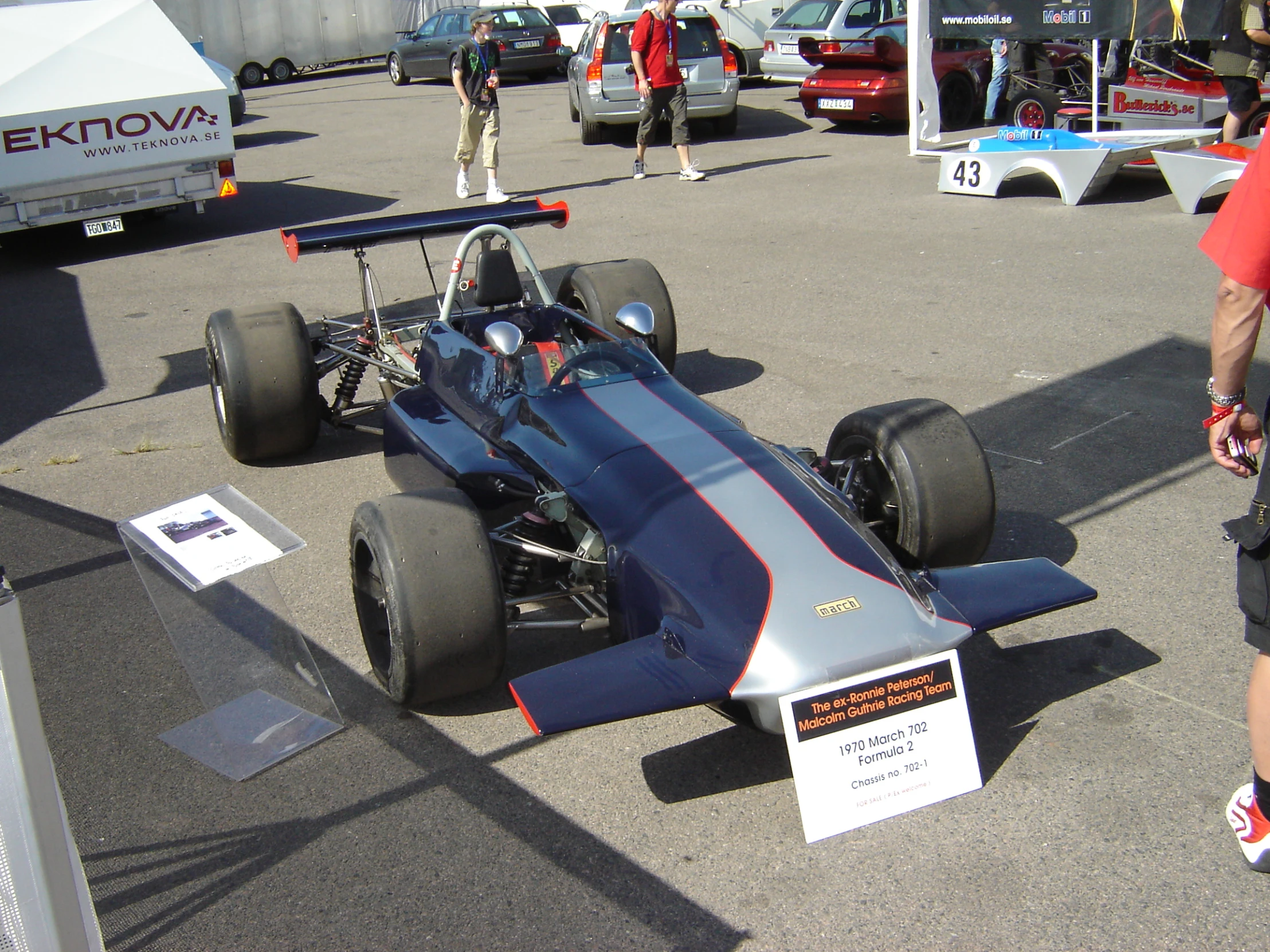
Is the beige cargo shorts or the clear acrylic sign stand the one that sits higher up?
the beige cargo shorts

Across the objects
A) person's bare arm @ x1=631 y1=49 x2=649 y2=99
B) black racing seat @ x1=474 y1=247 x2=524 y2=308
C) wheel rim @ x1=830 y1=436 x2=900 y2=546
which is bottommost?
wheel rim @ x1=830 y1=436 x2=900 y2=546

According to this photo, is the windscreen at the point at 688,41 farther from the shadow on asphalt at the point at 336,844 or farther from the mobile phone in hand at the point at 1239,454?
the mobile phone in hand at the point at 1239,454

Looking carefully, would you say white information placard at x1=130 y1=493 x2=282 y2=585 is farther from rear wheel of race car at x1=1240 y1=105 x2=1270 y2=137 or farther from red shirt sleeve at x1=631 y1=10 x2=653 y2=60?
rear wheel of race car at x1=1240 y1=105 x2=1270 y2=137

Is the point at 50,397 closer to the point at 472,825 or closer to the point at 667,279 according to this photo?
the point at 667,279

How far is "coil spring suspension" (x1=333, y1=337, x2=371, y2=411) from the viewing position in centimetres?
628

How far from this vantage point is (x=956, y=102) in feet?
49.2

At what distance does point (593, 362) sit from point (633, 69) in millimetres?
11441

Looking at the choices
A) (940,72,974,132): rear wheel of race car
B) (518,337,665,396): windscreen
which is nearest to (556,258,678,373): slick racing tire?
(518,337,665,396): windscreen

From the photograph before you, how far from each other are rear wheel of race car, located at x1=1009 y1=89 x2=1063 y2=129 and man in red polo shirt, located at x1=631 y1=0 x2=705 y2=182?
366cm

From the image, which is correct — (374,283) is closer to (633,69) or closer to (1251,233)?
(1251,233)

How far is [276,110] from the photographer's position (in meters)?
22.5

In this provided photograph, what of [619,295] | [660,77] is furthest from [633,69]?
[619,295]

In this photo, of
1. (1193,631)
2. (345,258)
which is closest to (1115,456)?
(1193,631)

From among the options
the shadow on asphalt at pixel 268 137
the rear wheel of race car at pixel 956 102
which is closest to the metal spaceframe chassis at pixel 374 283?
the rear wheel of race car at pixel 956 102
